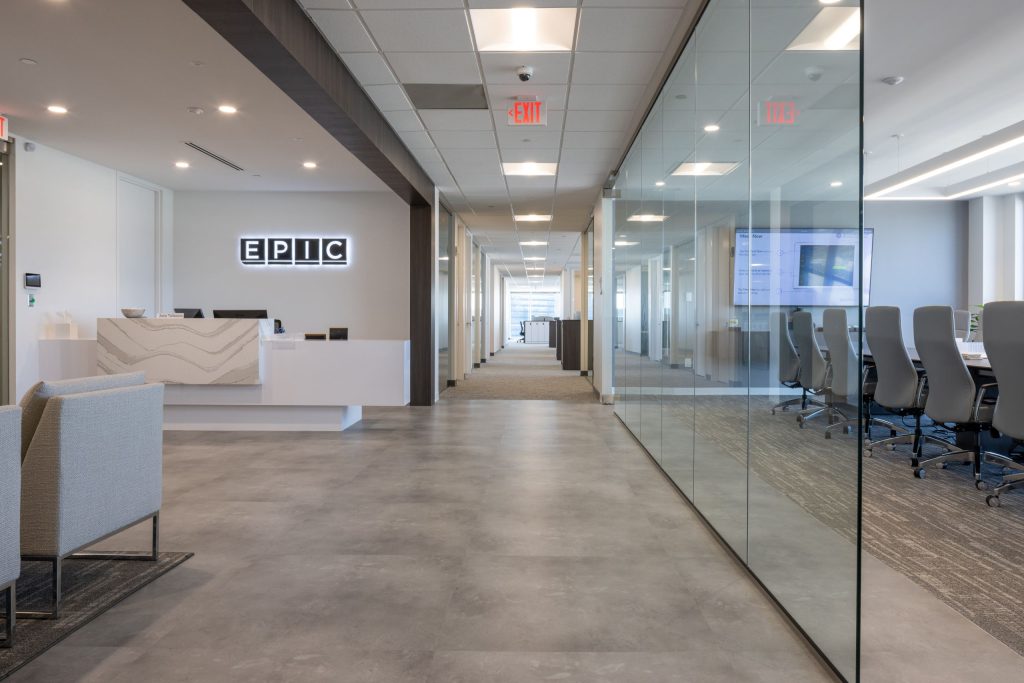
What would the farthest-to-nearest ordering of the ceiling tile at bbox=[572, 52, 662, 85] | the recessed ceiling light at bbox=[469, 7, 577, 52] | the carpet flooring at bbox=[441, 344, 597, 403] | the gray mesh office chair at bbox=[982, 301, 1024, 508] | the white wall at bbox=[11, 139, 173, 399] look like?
the carpet flooring at bbox=[441, 344, 597, 403] < the white wall at bbox=[11, 139, 173, 399] < the ceiling tile at bbox=[572, 52, 662, 85] < the recessed ceiling light at bbox=[469, 7, 577, 52] < the gray mesh office chair at bbox=[982, 301, 1024, 508]

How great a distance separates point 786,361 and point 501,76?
3.59 metres

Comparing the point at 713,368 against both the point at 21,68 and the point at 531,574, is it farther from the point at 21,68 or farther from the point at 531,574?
the point at 21,68

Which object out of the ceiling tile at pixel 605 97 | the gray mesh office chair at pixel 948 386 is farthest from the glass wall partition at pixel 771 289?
the gray mesh office chair at pixel 948 386

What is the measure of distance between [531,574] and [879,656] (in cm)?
141

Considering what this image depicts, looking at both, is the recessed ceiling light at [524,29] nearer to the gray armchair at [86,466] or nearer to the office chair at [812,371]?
the office chair at [812,371]

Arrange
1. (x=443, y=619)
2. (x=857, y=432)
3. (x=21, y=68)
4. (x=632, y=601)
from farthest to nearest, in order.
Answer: (x=21, y=68) → (x=632, y=601) → (x=443, y=619) → (x=857, y=432)

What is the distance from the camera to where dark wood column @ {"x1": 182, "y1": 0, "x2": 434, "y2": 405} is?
3.76 meters

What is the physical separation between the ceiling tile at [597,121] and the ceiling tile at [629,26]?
147 centimetres

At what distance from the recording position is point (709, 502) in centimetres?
389

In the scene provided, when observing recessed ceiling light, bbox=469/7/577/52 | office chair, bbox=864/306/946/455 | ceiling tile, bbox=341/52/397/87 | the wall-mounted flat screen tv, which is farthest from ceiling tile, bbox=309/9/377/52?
office chair, bbox=864/306/946/455

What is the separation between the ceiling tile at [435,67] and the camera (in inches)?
198

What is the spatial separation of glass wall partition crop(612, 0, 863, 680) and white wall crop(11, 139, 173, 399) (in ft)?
23.6

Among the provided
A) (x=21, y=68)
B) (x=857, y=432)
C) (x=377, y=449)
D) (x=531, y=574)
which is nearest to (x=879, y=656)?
(x=857, y=432)

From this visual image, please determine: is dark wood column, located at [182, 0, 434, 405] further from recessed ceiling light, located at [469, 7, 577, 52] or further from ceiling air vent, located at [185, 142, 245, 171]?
ceiling air vent, located at [185, 142, 245, 171]
